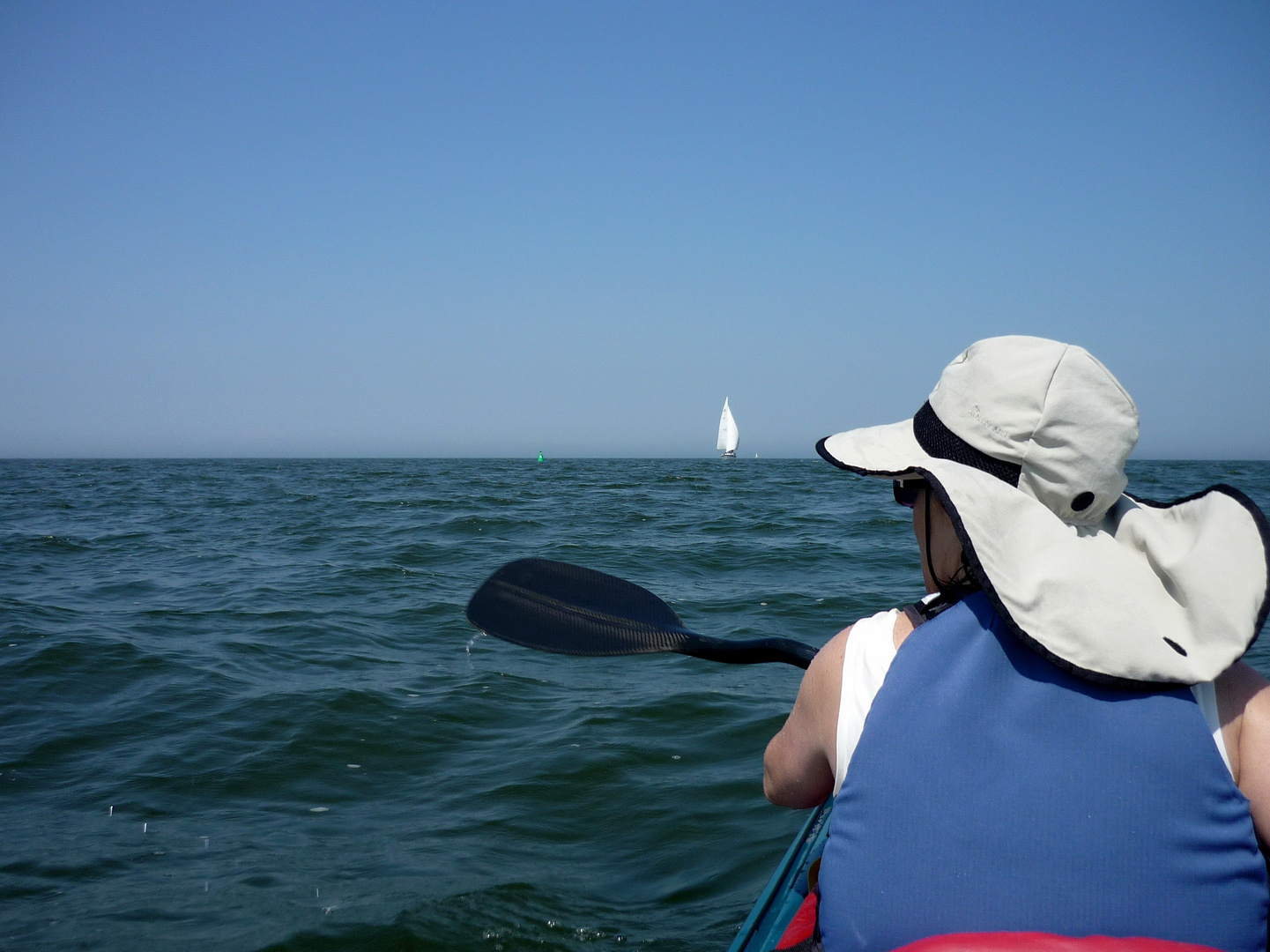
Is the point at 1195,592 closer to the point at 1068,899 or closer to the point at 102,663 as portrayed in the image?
the point at 1068,899

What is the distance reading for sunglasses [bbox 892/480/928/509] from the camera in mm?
1402

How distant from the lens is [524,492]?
66.8 feet

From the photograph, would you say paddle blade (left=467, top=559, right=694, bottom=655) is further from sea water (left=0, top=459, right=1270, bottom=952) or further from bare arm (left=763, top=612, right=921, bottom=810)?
sea water (left=0, top=459, right=1270, bottom=952)

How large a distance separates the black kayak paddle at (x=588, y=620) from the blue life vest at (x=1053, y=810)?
1154 millimetres

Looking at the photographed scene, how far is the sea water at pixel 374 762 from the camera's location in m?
2.88

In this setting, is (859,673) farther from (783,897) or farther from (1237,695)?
(783,897)

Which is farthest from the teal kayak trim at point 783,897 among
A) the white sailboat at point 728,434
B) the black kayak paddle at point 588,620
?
the white sailboat at point 728,434

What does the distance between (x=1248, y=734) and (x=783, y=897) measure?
4.54ft

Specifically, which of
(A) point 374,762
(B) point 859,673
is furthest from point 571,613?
(A) point 374,762

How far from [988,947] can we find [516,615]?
171 cm

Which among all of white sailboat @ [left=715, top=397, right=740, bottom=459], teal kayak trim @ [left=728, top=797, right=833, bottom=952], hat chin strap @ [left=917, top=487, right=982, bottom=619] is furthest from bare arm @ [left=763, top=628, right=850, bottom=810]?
white sailboat @ [left=715, top=397, right=740, bottom=459]

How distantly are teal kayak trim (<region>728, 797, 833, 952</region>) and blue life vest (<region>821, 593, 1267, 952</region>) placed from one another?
0.75 m

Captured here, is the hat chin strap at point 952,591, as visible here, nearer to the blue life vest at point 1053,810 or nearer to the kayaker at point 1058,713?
the kayaker at point 1058,713

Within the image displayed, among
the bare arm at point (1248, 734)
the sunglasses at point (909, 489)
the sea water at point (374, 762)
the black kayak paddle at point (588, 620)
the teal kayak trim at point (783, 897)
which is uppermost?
the sunglasses at point (909, 489)
